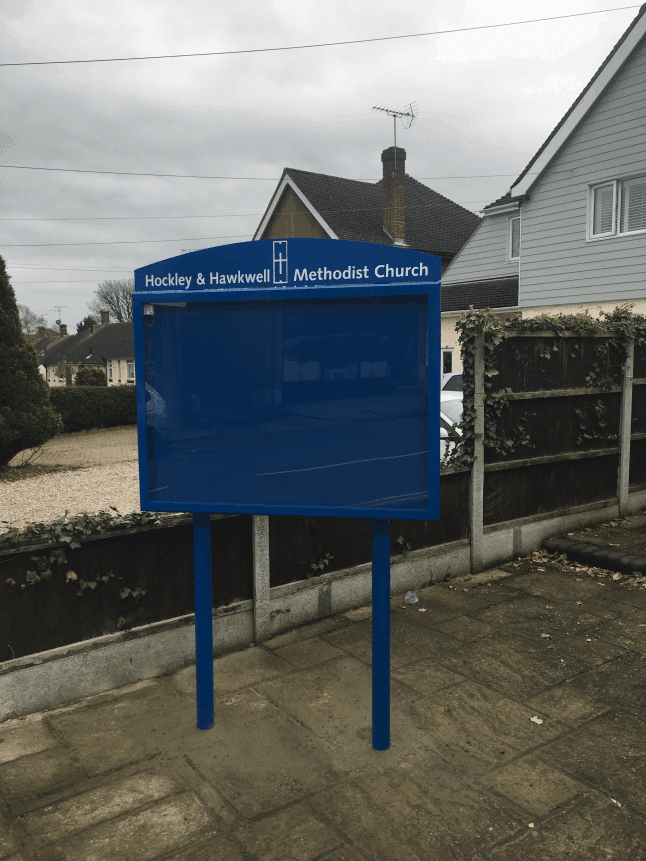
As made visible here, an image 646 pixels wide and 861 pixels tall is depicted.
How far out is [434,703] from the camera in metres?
4.08

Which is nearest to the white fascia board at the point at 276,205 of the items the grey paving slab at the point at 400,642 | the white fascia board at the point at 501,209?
the white fascia board at the point at 501,209

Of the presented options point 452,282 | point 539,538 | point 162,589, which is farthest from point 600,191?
point 162,589

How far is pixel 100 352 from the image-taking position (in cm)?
6656

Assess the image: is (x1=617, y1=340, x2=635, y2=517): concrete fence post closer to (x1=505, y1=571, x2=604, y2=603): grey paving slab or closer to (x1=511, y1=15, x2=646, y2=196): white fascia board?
(x1=505, y1=571, x2=604, y2=603): grey paving slab

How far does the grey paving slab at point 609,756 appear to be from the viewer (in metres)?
3.24

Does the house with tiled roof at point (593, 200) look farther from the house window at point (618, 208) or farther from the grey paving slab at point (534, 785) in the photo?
the grey paving slab at point (534, 785)

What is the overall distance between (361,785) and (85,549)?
215 centimetres

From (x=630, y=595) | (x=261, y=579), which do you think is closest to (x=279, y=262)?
(x=261, y=579)

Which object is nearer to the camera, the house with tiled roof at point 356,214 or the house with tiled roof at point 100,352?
the house with tiled roof at point 356,214

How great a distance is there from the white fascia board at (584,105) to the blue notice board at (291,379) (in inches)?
599

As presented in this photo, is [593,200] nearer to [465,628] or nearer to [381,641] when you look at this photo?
[465,628]

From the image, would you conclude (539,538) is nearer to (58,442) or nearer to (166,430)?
(166,430)

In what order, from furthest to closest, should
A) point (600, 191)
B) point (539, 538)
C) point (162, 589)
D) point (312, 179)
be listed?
point (312, 179)
point (600, 191)
point (539, 538)
point (162, 589)

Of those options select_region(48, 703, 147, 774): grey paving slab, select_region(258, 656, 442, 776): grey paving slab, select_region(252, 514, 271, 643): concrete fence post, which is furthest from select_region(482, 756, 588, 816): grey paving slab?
select_region(252, 514, 271, 643): concrete fence post
